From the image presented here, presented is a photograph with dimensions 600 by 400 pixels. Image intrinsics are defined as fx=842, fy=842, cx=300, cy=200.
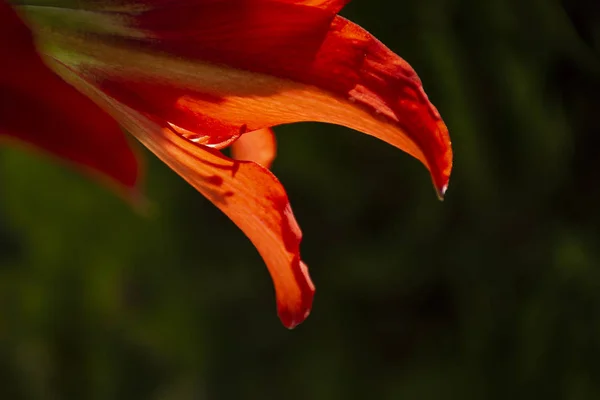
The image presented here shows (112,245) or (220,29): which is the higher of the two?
(220,29)

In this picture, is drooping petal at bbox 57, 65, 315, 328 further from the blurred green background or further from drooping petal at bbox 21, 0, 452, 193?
the blurred green background

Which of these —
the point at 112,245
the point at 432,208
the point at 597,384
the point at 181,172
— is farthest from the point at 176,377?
the point at 181,172

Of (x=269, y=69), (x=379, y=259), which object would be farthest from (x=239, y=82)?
(x=379, y=259)

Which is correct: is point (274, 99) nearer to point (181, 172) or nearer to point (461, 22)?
point (181, 172)

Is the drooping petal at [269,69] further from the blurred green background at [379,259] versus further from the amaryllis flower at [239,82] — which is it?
the blurred green background at [379,259]

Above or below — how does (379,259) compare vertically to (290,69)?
below

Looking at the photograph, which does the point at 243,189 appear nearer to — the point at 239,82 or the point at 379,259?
the point at 239,82

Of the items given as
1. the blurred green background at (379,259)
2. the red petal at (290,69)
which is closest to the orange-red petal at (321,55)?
the red petal at (290,69)
